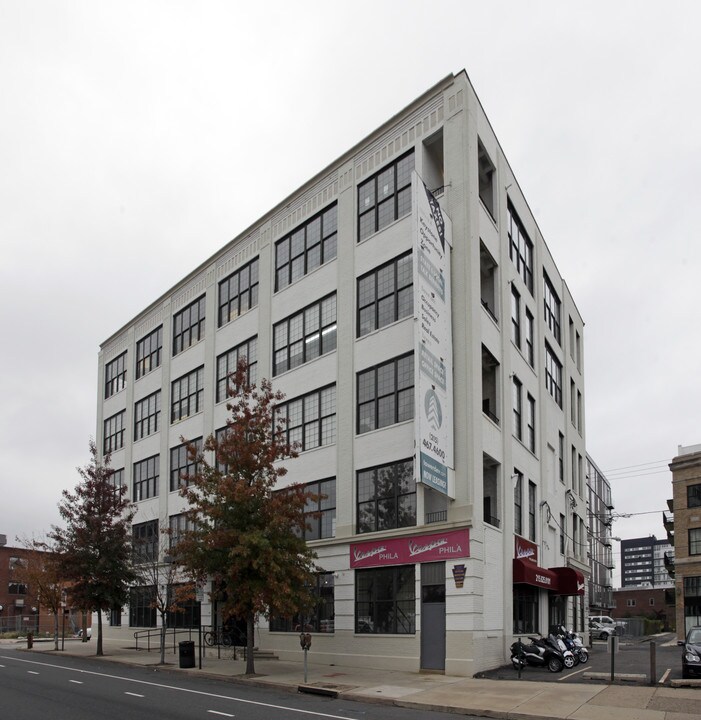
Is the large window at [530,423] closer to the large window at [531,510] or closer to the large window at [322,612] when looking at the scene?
the large window at [531,510]

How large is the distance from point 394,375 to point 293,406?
21.5ft

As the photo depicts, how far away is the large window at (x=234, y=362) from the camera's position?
37.3 m

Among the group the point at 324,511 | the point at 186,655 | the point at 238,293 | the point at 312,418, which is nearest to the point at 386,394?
the point at 312,418

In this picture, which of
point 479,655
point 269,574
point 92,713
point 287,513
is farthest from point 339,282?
point 92,713

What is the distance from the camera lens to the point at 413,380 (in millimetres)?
27859

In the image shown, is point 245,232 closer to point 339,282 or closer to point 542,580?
point 339,282

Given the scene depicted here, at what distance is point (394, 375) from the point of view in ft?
94.5

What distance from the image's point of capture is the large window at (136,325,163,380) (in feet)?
157

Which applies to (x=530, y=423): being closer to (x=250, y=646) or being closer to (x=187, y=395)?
(x=250, y=646)

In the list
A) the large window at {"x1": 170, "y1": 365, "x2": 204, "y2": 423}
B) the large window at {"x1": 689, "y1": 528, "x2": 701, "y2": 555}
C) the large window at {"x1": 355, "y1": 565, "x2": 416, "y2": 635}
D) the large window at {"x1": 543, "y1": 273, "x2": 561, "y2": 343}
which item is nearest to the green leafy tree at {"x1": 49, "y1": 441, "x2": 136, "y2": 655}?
the large window at {"x1": 170, "y1": 365, "x2": 204, "y2": 423}

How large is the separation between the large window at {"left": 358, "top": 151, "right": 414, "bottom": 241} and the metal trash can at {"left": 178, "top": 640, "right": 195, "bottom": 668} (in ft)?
53.0

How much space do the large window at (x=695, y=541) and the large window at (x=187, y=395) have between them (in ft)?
129

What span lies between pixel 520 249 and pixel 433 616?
56.5ft

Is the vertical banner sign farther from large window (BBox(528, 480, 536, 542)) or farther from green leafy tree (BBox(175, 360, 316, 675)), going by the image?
large window (BBox(528, 480, 536, 542))
